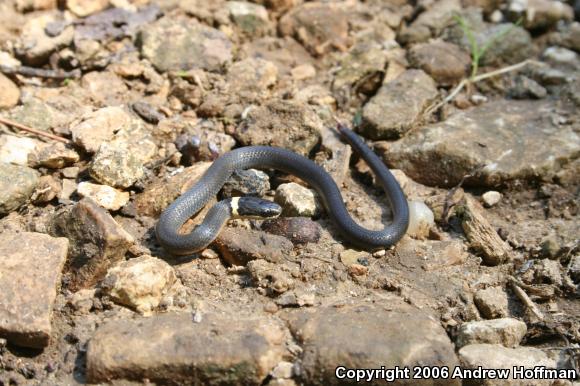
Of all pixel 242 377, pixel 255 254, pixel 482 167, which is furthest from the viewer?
pixel 482 167

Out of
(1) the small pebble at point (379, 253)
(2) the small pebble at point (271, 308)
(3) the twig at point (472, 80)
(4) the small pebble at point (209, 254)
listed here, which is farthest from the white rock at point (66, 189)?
(3) the twig at point (472, 80)

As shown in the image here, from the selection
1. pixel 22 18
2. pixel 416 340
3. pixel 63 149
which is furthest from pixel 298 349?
pixel 22 18

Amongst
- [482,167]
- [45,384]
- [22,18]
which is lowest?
[45,384]

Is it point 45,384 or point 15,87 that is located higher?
point 15,87

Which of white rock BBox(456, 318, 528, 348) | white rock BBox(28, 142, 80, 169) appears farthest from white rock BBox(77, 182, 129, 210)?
white rock BBox(456, 318, 528, 348)

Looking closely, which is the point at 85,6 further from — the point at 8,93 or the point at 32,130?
the point at 32,130

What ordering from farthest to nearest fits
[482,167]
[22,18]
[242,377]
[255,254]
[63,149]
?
[22,18], [482,167], [63,149], [255,254], [242,377]

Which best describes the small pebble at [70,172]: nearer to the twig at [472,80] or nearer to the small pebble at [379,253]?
the small pebble at [379,253]

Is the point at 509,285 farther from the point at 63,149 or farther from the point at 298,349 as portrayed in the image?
the point at 63,149
